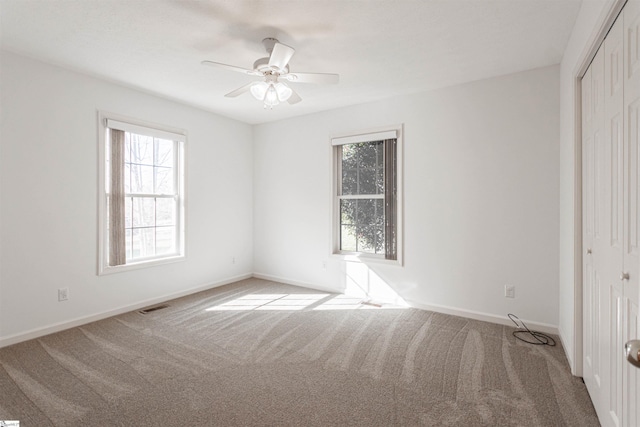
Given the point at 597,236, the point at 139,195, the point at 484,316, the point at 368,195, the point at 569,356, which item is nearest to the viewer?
the point at 597,236

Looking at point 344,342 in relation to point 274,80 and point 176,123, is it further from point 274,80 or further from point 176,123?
point 176,123

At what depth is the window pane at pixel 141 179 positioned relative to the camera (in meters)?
4.04

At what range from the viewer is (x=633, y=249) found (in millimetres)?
1451

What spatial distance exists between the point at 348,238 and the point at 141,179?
2914mm

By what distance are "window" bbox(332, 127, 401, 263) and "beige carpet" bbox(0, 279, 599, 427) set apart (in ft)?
3.76

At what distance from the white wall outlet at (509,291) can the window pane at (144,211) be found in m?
4.35

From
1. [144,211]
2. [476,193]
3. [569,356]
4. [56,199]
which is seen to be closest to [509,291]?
[569,356]

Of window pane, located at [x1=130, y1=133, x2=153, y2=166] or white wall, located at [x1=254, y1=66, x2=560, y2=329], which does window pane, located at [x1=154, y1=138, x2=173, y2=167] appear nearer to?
window pane, located at [x1=130, y1=133, x2=153, y2=166]

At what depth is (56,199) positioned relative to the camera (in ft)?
10.7

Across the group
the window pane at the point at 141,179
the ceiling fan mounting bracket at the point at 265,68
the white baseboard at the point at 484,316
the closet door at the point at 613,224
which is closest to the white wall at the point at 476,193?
the white baseboard at the point at 484,316

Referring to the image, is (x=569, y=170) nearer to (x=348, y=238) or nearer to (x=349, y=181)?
(x=349, y=181)

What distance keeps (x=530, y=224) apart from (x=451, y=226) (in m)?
0.78

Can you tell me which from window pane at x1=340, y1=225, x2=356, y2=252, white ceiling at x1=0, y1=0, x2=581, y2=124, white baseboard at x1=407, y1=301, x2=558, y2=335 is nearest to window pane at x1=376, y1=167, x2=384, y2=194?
window pane at x1=340, y1=225, x2=356, y2=252

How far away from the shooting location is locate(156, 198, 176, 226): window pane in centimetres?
434
